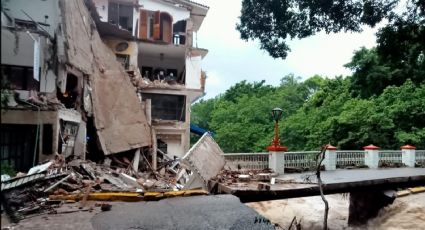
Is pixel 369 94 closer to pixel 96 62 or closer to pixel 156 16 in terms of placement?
pixel 156 16

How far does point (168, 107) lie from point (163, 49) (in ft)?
13.9

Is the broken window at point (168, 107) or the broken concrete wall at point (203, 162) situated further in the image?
the broken window at point (168, 107)

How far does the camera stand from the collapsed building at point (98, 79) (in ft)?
41.4

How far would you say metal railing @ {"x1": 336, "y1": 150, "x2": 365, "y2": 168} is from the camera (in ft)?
55.8

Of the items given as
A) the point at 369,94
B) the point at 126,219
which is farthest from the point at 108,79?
the point at 369,94

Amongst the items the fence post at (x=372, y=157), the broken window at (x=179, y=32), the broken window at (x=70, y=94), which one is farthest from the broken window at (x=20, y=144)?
the broken window at (x=179, y=32)

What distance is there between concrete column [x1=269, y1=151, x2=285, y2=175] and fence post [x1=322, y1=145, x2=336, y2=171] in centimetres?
293

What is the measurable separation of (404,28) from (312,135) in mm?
17844

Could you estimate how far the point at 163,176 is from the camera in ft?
55.9

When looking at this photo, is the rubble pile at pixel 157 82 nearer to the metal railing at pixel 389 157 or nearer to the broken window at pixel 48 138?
the broken window at pixel 48 138

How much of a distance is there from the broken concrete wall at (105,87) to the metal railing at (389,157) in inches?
457

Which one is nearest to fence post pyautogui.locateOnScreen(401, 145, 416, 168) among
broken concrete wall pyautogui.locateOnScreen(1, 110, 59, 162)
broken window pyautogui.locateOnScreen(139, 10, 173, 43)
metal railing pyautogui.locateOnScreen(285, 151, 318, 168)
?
metal railing pyautogui.locateOnScreen(285, 151, 318, 168)

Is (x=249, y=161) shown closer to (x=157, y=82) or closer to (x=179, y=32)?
(x=157, y=82)

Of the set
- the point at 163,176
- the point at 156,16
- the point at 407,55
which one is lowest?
the point at 163,176
